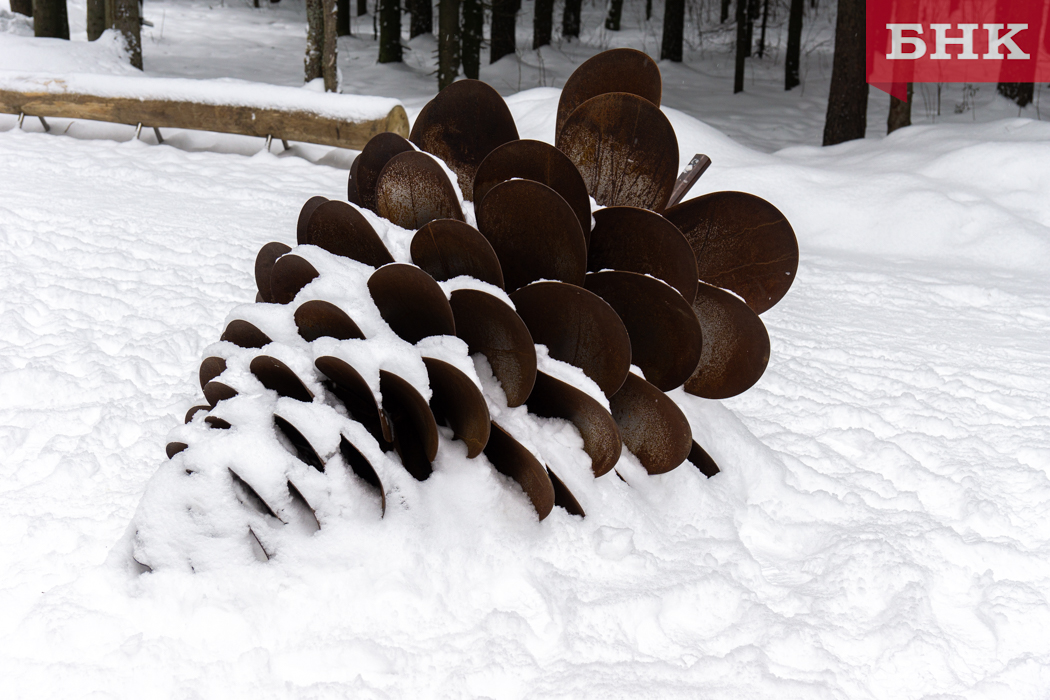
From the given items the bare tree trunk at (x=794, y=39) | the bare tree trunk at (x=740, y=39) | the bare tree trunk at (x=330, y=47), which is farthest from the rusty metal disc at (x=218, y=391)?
the bare tree trunk at (x=794, y=39)

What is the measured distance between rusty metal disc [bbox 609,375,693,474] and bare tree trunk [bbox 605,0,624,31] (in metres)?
16.3

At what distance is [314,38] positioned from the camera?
6.45 m

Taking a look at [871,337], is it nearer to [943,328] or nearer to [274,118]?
[943,328]

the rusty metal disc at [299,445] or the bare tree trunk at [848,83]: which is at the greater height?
the bare tree trunk at [848,83]

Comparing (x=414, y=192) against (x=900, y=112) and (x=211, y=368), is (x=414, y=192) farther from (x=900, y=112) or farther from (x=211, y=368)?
(x=900, y=112)

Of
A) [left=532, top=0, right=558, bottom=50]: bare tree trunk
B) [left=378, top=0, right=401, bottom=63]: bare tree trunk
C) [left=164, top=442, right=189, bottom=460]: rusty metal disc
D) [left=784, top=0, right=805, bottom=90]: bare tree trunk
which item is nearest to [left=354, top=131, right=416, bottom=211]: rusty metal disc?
[left=164, top=442, right=189, bottom=460]: rusty metal disc

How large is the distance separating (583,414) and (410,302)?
271 mm

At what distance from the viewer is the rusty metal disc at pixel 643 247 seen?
3.26ft


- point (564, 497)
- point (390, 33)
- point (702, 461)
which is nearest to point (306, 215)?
point (564, 497)

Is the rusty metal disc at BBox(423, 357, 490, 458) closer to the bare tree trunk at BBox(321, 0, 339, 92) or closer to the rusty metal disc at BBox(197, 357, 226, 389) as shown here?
the rusty metal disc at BBox(197, 357, 226, 389)

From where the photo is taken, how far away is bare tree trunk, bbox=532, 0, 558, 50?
1197cm

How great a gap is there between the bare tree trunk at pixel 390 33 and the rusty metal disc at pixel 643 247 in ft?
34.4

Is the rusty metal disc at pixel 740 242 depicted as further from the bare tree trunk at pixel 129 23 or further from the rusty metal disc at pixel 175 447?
the bare tree trunk at pixel 129 23

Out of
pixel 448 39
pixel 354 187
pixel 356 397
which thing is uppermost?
pixel 448 39
